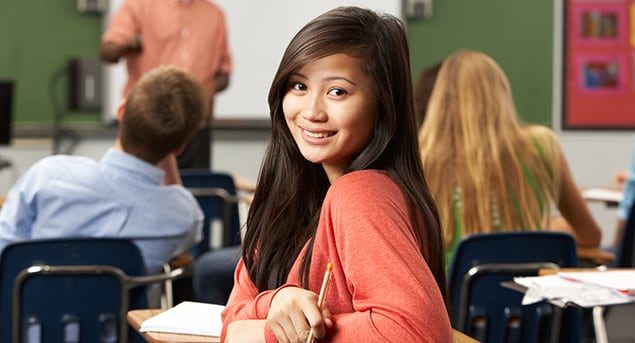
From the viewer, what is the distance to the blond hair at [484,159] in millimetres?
3502

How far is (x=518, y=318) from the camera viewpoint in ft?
11.1

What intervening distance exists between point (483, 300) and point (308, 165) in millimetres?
1650

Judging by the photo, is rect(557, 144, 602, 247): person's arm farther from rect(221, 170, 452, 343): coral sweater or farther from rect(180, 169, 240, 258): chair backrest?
rect(221, 170, 452, 343): coral sweater

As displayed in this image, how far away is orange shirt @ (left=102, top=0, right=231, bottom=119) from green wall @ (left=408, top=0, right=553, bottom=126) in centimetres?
178

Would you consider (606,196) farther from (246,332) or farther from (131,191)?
(246,332)

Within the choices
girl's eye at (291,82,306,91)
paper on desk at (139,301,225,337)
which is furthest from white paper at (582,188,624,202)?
girl's eye at (291,82,306,91)

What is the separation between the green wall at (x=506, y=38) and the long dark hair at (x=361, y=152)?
243 inches

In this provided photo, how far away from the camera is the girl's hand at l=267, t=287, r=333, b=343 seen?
4.96ft

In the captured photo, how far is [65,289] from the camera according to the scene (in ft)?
9.96

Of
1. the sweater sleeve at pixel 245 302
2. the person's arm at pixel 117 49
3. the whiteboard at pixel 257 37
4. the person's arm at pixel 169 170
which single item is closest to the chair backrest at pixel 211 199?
the person's arm at pixel 169 170

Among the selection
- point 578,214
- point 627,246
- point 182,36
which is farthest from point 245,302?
point 182,36

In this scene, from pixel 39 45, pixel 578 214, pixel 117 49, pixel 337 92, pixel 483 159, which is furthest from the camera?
pixel 39 45

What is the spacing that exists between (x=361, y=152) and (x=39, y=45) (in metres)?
6.12

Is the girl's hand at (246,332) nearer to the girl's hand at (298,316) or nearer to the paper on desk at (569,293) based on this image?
the girl's hand at (298,316)
